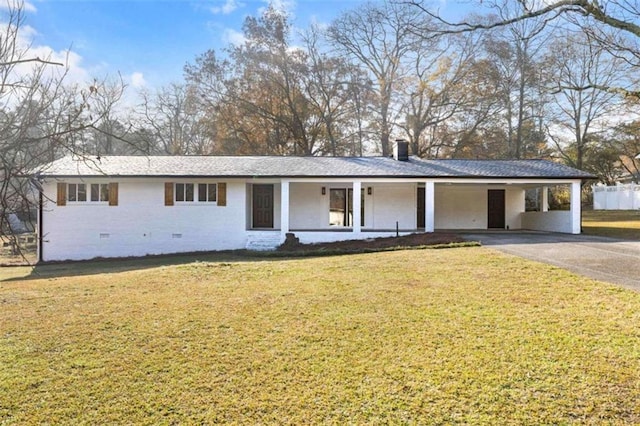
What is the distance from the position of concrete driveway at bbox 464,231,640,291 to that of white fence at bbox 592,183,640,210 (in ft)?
69.8

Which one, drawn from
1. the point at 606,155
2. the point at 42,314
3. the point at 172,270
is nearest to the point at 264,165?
the point at 172,270

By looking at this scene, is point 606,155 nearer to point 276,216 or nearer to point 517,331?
point 276,216

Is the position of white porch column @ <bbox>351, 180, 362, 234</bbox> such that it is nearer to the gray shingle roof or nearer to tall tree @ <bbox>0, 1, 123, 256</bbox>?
the gray shingle roof

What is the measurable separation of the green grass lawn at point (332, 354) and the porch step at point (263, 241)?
7922 millimetres

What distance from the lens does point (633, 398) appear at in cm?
321

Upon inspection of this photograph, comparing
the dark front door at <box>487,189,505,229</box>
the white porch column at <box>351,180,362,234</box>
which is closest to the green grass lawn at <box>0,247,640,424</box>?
the white porch column at <box>351,180,362,234</box>

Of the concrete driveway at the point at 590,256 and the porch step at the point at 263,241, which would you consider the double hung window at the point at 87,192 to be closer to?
the porch step at the point at 263,241

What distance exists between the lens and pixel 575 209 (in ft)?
51.3

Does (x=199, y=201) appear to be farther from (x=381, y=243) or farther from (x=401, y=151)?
(x=401, y=151)

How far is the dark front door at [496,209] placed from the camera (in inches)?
762

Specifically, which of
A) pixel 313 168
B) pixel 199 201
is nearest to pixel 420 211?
pixel 313 168

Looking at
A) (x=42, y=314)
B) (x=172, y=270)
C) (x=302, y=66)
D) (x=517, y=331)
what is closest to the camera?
(x=517, y=331)

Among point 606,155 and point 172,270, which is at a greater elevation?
point 606,155

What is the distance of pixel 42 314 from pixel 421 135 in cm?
2878
